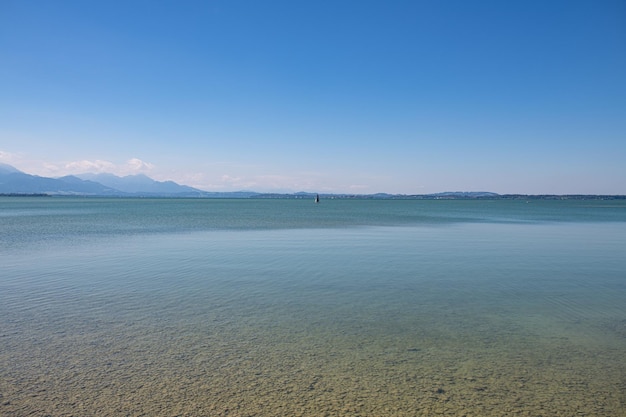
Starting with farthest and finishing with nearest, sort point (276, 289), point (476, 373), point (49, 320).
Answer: point (276, 289)
point (49, 320)
point (476, 373)

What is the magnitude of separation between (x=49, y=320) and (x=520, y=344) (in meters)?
10.2

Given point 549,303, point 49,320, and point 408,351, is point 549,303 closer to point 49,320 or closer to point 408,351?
point 408,351

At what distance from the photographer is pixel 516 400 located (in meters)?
5.88

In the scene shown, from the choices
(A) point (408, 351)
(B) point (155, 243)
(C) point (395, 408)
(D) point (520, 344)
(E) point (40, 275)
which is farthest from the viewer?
(B) point (155, 243)

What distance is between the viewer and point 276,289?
1291 centimetres

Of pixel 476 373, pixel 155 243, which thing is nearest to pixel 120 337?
pixel 476 373

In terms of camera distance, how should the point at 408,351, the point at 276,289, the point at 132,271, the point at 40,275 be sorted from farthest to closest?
1. the point at 132,271
2. the point at 40,275
3. the point at 276,289
4. the point at 408,351

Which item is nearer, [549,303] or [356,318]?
[356,318]

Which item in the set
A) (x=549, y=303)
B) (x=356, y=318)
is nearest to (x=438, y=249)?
(x=549, y=303)

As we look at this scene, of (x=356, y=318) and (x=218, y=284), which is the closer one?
(x=356, y=318)

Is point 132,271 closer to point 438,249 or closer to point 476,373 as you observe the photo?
point 476,373

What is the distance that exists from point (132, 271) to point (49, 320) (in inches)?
257

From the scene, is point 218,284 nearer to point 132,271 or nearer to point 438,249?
point 132,271

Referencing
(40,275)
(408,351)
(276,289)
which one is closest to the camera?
(408,351)
